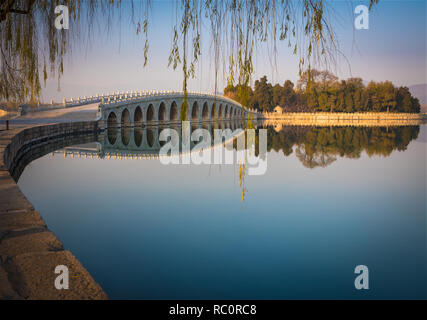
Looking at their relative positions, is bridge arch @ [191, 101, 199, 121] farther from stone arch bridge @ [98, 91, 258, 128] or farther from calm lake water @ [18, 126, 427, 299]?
calm lake water @ [18, 126, 427, 299]

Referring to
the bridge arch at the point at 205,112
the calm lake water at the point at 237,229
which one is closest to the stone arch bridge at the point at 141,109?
the bridge arch at the point at 205,112

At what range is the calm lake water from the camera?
3445 mm

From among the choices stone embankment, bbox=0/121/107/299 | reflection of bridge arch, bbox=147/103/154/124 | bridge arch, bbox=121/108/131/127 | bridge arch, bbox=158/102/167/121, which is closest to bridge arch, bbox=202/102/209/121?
bridge arch, bbox=158/102/167/121

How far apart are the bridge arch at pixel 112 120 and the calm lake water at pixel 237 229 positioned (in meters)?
14.9

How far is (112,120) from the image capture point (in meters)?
25.0

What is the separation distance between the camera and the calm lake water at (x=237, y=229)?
3.45 m

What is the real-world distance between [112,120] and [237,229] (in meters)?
21.4

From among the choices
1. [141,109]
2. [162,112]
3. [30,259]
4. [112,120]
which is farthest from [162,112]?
[30,259]

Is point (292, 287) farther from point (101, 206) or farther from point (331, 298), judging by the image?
point (101, 206)

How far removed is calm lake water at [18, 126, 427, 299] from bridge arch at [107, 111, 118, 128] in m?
14.9

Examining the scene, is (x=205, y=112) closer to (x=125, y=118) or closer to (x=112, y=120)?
(x=125, y=118)

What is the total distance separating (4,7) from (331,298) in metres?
3.36

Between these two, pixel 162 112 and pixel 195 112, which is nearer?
pixel 162 112

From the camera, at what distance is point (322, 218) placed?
565cm
